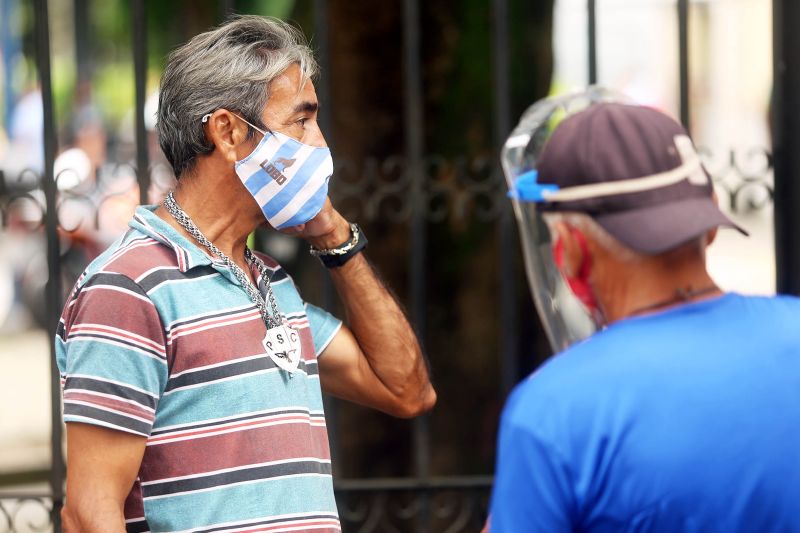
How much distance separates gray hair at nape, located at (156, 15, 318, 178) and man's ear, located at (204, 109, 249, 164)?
0.01 m

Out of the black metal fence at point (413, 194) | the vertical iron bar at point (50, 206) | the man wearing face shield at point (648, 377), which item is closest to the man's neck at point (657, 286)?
the man wearing face shield at point (648, 377)

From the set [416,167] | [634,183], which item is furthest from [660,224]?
[416,167]

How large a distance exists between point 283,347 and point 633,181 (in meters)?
0.81

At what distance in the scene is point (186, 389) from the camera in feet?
6.35

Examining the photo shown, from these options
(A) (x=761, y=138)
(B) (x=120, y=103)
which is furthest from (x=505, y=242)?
(B) (x=120, y=103)

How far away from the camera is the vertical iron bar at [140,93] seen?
3502 millimetres

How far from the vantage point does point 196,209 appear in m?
2.14

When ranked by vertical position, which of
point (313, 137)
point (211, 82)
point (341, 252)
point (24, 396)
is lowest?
point (24, 396)

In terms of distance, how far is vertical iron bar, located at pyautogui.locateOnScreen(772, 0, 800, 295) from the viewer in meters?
3.50

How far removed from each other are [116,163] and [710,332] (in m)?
2.49

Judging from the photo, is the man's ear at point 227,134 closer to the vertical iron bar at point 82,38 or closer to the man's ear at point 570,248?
the man's ear at point 570,248

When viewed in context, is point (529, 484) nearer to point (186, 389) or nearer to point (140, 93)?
point (186, 389)

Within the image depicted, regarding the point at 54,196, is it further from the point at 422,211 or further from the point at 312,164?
the point at 312,164

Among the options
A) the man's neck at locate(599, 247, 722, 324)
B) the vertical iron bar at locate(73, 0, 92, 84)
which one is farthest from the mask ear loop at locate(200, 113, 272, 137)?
the vertical iron bar at locate(73, 0, 92, 84)
